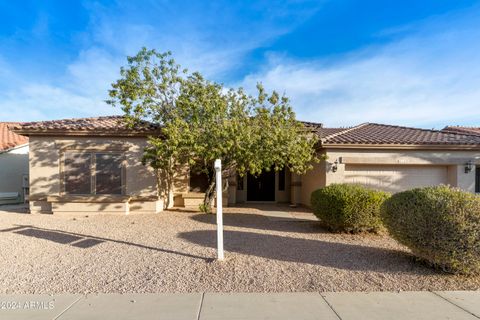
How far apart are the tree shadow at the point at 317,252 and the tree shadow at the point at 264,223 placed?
1115mm

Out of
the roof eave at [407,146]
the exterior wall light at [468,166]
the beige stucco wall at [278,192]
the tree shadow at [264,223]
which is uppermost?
the roof eave at [407,146]

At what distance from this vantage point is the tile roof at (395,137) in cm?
1148

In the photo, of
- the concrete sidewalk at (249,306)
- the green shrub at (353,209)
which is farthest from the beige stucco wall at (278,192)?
the concrete sidewalk at (249,306)

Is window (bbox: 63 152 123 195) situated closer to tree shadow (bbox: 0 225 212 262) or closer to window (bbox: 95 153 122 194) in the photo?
window (bbox: 95 153 122 194)

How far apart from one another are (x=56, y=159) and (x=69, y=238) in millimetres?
5104

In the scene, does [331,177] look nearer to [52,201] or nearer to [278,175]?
[278,175]

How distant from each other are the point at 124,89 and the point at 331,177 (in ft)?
28.6

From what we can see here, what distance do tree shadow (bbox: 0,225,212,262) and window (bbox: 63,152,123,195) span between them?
8.48 ft

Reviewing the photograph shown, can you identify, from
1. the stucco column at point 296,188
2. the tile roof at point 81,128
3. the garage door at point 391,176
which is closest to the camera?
the tile roof at point 81,128

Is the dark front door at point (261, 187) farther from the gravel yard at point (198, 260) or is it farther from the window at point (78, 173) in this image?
the window at point (78, 173)

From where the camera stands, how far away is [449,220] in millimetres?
4883

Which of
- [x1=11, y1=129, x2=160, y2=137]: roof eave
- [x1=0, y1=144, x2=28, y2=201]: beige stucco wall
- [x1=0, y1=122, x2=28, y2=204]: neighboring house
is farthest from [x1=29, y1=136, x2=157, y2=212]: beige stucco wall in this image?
[x1=0, y1=144, x2=28, y2=201]: beige stucco wall

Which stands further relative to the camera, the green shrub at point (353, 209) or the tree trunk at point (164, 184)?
the tree trunk at point (164, 184)

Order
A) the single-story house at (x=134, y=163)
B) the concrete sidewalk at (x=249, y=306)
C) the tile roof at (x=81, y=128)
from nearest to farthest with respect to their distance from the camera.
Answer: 1. the concrete sidewalk at (x=249, y=306)
2. the tile roof at (x=81, y=128)
3. the single-story house at (x=134, y=163)
